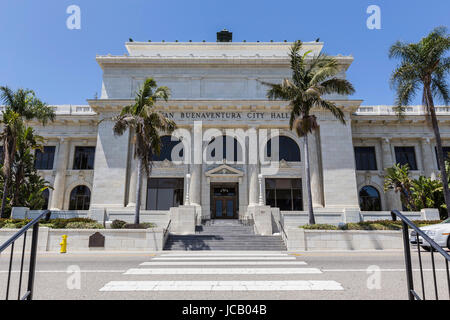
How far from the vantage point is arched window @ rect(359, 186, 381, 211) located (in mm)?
33250

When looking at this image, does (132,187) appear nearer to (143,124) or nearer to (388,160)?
(143,124)

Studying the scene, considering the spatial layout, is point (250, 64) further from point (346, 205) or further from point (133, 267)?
point (133, 267)

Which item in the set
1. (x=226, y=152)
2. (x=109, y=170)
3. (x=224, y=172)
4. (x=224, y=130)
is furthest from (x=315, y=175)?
(x=109, y=170)

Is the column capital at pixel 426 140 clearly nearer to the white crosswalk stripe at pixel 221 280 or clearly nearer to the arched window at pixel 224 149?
the arched window at pixel 224 149

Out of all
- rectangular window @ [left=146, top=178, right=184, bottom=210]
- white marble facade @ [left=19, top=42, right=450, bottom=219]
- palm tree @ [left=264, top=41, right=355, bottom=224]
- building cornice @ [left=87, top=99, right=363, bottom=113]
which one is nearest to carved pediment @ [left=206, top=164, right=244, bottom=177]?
white marble facade @ [left=19, top=42, right=450, bottom=219]

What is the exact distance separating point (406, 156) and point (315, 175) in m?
12.6

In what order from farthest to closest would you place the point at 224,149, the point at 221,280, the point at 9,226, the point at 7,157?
the point at 224,149 → the point at 7,157 → the point at 9,226 → the point at 221,280

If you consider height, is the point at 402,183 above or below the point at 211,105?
below

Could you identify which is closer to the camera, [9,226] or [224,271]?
[224,271]

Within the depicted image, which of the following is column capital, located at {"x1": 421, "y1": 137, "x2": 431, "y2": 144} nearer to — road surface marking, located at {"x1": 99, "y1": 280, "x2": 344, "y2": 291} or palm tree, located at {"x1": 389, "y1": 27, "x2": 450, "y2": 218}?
palm tree, located at {"x1": 389, "y1": 27, "x2": 450, "y2": 218}

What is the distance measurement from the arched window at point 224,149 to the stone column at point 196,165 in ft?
3.60

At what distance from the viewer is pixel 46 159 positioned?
115ft

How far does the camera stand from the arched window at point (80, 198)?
34031 millimetres
